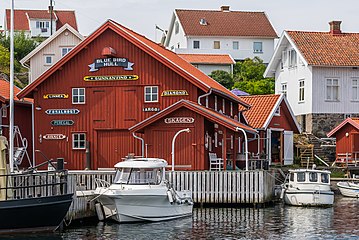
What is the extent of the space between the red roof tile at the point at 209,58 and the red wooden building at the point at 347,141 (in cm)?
2820

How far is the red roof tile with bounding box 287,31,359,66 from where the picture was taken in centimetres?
5538

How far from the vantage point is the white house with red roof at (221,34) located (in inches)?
3312

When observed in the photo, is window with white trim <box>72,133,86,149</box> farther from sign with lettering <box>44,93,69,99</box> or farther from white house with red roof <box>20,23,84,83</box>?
white house with red roof <box>20,23,84,83</box>

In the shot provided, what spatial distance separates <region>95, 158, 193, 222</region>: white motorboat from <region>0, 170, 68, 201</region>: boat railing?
6.74 ft

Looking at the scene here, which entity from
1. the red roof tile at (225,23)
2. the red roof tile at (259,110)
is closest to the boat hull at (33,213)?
the red roof tile at (259,110)

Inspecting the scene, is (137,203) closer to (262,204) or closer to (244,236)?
(244,236)

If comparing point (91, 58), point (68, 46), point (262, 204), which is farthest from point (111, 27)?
point (68, 46)

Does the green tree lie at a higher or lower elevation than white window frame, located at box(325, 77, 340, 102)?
higher

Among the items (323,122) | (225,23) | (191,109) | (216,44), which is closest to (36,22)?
(225,23)

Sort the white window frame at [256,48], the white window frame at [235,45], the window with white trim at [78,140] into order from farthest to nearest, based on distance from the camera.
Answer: the white window frame at [256,48] → the white window frame at [235,45] → the window with white trim at [78,140]

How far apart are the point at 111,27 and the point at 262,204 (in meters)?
12.7

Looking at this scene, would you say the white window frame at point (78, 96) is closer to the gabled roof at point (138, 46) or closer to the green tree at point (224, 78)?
the gabled roof at point (138, 46)

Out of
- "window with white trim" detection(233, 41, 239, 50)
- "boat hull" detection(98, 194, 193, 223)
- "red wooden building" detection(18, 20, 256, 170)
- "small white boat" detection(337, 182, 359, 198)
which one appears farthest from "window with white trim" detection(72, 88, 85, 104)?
"window with white trim" detection(233, 41, 239, 50)

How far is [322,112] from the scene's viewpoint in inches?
2226
